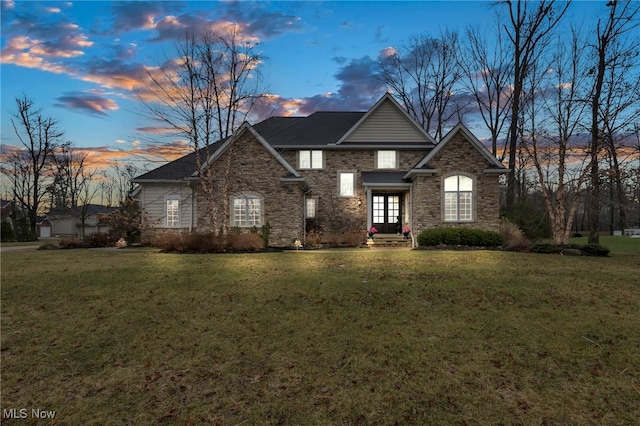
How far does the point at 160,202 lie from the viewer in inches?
881

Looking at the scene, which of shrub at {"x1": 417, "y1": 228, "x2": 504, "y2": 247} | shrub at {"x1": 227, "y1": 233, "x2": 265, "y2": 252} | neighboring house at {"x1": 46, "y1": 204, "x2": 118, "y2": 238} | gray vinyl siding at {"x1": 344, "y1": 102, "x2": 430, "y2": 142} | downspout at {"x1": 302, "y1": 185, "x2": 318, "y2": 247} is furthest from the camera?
neighboring house at {"x1": 46, "y1": 204, "x2": 118, "y2": 238}

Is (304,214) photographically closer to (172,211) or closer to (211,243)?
(211,243)

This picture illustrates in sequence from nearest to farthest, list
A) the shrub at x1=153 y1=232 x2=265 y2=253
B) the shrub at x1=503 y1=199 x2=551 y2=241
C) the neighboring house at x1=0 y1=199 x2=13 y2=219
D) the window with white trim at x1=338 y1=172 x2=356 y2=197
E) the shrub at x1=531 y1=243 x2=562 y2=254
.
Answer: the shrub at x1=531 y1=243 x2=562 y2=254 → the shrub at x1=153 y1=232 x2=265 y2=253 → the shrub at x1=503 y1=199 x2=551 y2=241 → the window with white trim at x1=338 y1=172 x2=356 y2=197 → the neighboring house at x1=0 y1=199 x2=13 y2=219

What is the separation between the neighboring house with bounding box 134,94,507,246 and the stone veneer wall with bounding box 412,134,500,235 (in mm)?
55

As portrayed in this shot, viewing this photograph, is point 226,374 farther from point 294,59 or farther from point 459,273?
point 294,59

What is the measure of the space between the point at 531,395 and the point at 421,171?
1596 centimetres

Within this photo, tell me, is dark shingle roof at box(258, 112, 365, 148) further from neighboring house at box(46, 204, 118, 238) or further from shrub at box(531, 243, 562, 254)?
neighboring house at box(46, 204, 118, 238)

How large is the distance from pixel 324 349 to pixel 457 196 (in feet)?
53.7

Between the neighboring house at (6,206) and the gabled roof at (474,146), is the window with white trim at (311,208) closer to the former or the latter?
the gabled roof at (474,146)

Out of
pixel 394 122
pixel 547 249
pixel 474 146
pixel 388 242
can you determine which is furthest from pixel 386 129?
pixel 547 249

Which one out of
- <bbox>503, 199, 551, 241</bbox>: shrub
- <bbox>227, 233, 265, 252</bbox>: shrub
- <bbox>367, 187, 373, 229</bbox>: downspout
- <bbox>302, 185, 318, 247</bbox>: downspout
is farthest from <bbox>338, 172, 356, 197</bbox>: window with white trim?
<bbox>503, 199, 551, 241</bbox>: shrub

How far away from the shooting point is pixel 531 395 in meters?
4.28

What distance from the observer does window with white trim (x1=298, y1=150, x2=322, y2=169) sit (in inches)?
939

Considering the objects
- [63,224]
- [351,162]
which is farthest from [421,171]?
[63,224]
